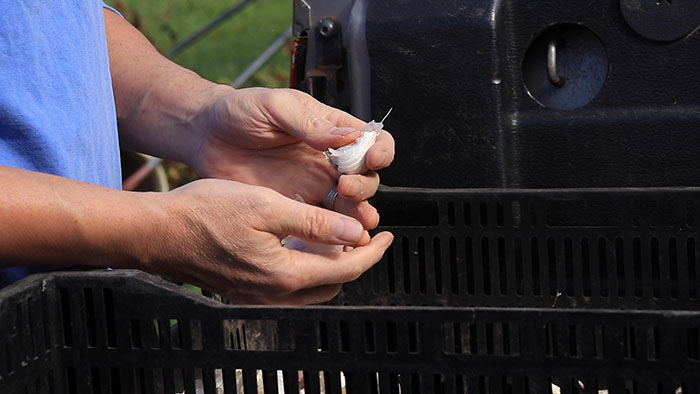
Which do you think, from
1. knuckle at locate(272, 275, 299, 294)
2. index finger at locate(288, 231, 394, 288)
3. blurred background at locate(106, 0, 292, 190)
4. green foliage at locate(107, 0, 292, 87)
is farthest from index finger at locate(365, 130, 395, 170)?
green foliage at locate(107, 0, 292, 87)

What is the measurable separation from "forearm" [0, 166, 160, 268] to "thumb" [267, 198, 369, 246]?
15cm

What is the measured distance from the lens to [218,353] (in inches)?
36.9

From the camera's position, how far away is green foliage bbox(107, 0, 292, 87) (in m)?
6.86

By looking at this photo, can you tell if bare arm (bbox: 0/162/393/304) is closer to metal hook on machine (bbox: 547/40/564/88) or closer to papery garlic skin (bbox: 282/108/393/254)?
papery garlic skin (bbox: 282/108/393/254)

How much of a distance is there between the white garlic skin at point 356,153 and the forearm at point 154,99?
241mm

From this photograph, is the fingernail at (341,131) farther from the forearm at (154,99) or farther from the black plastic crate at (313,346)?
the black plastic crate at (313,346)

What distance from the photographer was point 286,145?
148 centimetres

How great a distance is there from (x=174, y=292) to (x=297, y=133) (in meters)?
0.49

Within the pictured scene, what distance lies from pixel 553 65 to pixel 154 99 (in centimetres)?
63

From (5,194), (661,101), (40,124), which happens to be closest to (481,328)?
(5,194)

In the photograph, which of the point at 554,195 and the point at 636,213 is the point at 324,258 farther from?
the point at 636,213

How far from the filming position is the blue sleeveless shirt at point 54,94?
1.17m

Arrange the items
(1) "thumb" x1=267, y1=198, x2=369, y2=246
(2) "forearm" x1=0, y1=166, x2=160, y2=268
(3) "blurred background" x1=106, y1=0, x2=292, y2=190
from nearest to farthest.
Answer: (2) "forearm" x1=0, y1=166, x2=160, y2=268, (1) "thumb" x1=267, y1=198, x2=369, y2=246, (3) "blurred background" x1=106, y1=0, x2=292, y2=190

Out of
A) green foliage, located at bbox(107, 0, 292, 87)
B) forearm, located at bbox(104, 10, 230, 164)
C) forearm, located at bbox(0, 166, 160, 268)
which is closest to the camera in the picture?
forearm, located at bbox(0, 166, 160, 268)
